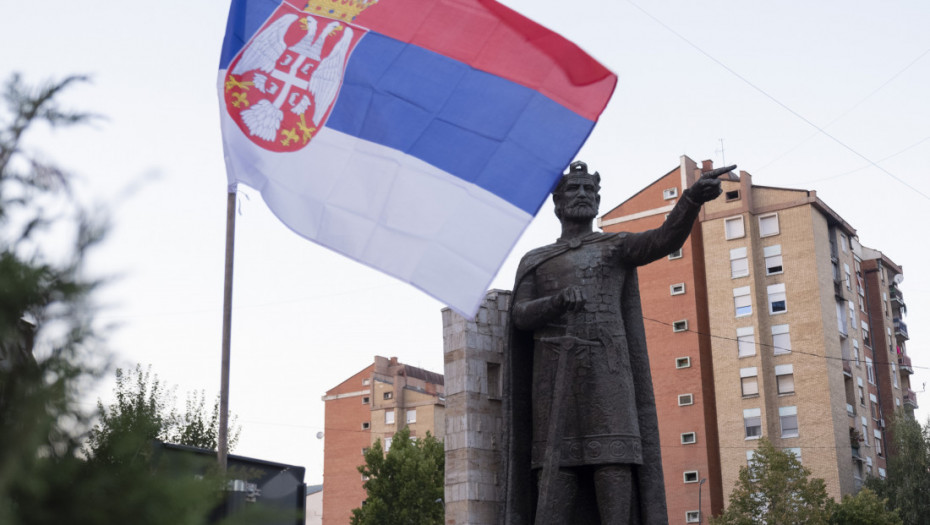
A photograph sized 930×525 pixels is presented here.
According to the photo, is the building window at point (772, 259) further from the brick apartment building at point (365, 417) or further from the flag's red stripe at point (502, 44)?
the flag's red stripe at point (502, 44)

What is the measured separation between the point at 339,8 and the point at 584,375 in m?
4.00

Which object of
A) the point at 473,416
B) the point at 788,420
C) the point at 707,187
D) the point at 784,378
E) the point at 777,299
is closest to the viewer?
the point at 707,187

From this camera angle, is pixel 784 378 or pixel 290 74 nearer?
pixel 290 74

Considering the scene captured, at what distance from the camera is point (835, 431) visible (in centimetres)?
4959

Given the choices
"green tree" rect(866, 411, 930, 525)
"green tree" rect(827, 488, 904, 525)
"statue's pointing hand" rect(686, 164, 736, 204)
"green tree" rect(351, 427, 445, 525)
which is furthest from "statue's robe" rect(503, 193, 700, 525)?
"green tree" rect(866, 411, 930, 525)

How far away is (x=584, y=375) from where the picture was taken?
9359 millimetres

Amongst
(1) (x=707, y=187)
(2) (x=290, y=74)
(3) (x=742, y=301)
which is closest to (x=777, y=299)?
(3) (x=742, y=301)

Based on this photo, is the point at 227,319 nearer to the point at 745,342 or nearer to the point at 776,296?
the point at 745,342

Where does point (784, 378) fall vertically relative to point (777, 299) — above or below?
below

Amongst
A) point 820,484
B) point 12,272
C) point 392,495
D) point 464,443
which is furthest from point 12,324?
point 392,495

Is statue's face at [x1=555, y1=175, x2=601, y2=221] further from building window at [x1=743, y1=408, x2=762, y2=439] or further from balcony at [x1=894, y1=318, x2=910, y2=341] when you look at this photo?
balcony at [x1=894, y1=318, x2=910, y2=341]

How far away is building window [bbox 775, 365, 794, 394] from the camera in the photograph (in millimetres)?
51281

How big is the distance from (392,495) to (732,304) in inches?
791

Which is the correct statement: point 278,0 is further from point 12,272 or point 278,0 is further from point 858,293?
point 858,293
